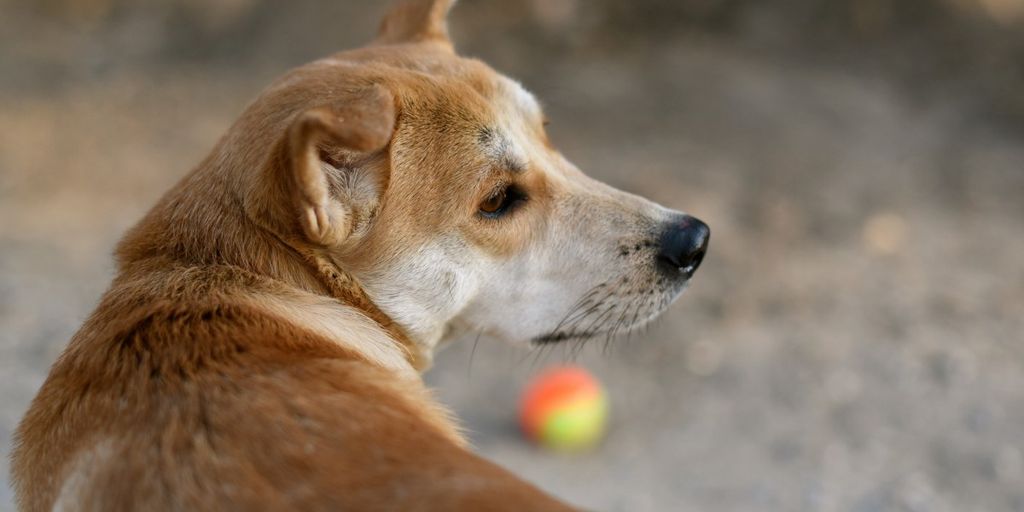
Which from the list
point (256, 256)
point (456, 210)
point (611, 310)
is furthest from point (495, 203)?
point (256, 256)

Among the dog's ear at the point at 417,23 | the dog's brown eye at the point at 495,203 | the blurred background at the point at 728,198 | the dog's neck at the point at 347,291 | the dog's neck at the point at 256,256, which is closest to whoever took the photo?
the dog's neck at the point at 256,256

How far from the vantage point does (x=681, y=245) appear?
11.6ft

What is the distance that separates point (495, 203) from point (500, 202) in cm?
2

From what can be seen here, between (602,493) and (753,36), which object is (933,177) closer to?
(753,36)

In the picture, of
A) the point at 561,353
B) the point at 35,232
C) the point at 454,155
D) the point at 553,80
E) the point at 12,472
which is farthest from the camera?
the point at 553,80

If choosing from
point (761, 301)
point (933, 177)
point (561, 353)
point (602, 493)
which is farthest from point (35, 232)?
point (933, 177)

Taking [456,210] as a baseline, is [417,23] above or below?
above

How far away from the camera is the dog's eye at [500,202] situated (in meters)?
3.35

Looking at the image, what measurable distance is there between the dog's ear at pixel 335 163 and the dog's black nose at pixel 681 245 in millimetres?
1054

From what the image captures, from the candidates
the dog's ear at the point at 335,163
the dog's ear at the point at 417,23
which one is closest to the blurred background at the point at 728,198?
the dog's ear at the point at 417,23

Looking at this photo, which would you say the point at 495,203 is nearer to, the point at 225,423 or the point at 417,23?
the point at 417,23

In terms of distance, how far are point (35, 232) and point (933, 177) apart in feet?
23.8

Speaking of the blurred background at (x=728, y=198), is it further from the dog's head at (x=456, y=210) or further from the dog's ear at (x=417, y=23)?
the dog's ear at (x=417, y=23)

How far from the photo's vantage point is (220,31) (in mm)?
10547
